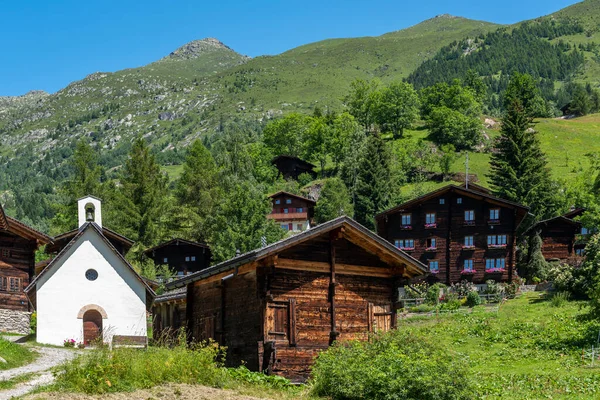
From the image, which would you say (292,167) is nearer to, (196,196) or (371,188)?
(371,188)

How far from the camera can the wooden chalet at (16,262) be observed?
47844 mm

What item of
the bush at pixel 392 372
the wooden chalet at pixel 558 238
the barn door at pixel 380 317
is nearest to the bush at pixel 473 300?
the wooden chalet at pixel 558 238

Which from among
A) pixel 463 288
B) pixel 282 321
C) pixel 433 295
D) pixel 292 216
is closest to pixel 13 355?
pixel 282 321

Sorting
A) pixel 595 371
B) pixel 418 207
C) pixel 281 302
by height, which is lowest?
pixel 595 371

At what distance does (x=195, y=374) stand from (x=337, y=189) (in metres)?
→ 81.3

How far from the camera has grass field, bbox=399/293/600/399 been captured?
2831cm

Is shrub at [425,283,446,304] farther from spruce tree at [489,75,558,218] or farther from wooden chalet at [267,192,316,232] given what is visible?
wooden chalet at [267,192,316,232]

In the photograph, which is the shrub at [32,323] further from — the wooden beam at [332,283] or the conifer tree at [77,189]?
the conifer tree at [77,189]

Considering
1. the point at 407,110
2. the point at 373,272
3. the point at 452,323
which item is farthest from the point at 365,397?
the point at 407,110

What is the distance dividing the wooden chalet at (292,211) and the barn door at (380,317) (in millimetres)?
76796

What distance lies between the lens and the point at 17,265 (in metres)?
48.7

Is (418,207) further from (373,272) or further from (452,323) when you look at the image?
(373,272)

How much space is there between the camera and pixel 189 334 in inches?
1250

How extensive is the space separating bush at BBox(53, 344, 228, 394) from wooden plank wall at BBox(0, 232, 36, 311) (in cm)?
2830
